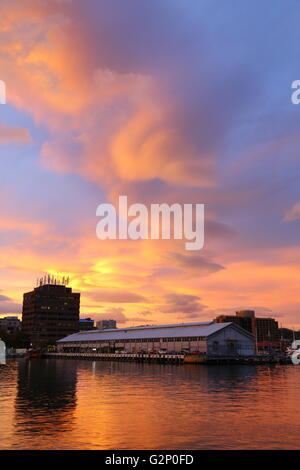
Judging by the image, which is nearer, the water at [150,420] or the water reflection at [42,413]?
the water at [150,420]

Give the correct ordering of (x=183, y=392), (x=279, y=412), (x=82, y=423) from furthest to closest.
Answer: (x=183, y=392)
(x=279, y=412)
(x=82, y=423)

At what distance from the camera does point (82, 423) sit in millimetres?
39500

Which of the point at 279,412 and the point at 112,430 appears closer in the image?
the point at 112,430

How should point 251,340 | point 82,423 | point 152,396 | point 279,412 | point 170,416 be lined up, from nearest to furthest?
point 82,423 < point 170,416 < point 279,412 < point 152,396 < point 251,340

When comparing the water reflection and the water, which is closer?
the water

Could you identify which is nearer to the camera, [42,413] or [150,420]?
[150,420]

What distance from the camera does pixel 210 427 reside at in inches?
1486

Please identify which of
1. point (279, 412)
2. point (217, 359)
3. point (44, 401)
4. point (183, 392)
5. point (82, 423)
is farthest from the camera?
point (217, 359)

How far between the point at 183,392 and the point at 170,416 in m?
22.5
